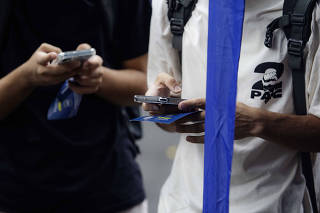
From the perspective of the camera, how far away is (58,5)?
8.59ft

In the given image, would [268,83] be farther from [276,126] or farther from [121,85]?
[121,85]

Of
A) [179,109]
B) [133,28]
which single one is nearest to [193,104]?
[179,109]

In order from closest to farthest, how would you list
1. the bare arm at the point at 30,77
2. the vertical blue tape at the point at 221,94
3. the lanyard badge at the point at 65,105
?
the vertical blue tape at the point at 221,94 < the bare arm at the point at 30,77 < the lanyard badge at the point at 65,105

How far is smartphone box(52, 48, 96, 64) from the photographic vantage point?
90.4 inches

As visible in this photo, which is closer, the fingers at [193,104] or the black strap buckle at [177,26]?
the fingers at [193,104]

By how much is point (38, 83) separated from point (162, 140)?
483 cm

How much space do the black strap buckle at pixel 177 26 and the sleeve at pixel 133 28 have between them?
25.1 inches

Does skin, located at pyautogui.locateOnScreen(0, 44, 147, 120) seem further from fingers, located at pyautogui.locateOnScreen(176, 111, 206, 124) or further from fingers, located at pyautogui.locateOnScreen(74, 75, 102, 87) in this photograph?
fingers, located at pyautogui.locateOnScreen(176, 111, 206, 124)

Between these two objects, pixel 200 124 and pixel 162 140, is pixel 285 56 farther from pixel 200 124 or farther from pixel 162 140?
pixel 162 140

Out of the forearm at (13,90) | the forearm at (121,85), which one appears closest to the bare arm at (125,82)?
the forearm at (121,85)

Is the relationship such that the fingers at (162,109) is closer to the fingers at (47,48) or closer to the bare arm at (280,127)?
the bare arm at (280,127)

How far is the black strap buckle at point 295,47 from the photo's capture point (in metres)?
1.83

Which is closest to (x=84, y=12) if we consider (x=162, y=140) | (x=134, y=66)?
(x=134, y=66)

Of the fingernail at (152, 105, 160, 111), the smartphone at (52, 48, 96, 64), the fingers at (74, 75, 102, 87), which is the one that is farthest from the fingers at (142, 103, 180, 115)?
the fingers at (74, 75, 102, 87)
